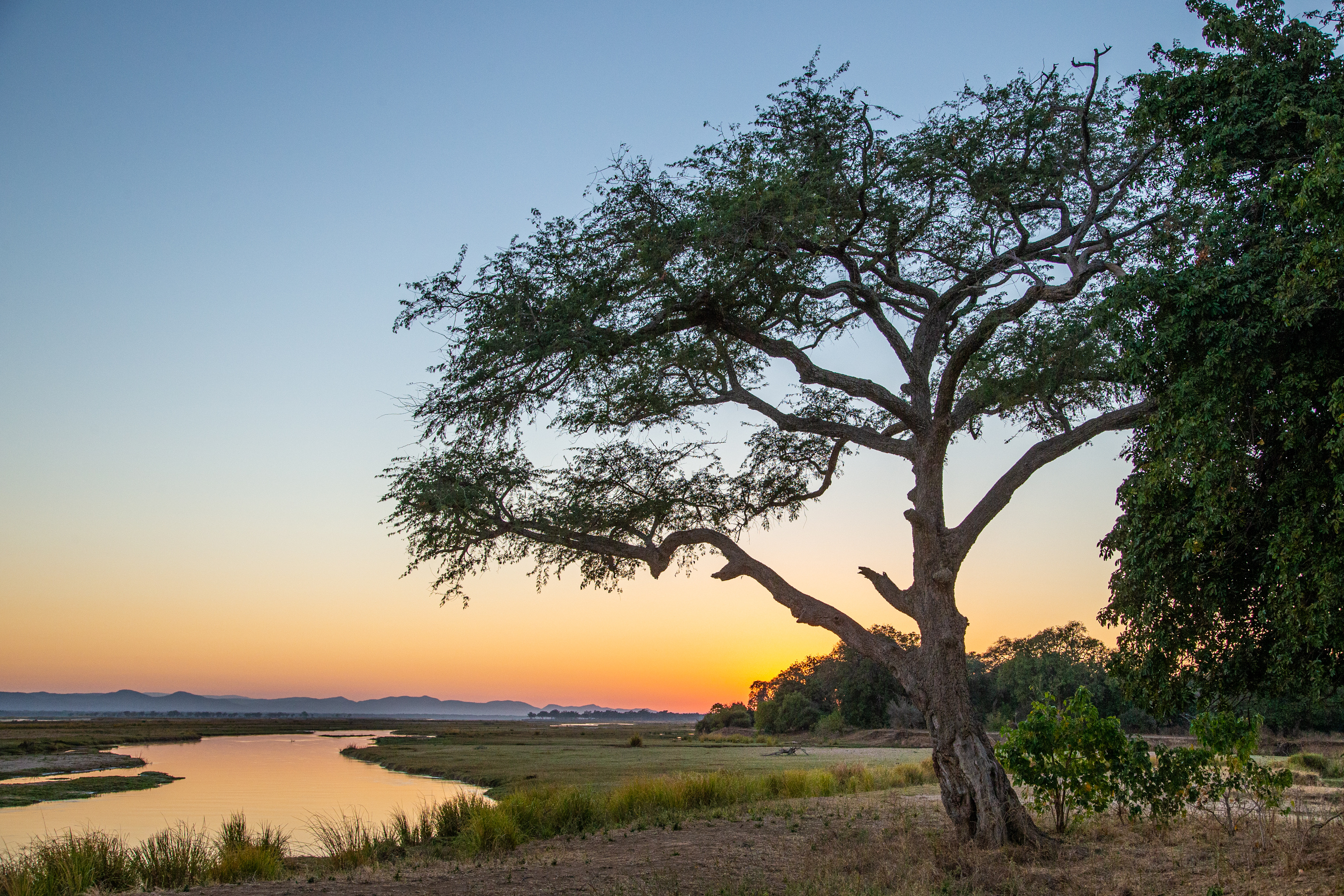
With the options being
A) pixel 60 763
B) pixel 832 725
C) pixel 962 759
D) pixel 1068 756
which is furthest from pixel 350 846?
pixel 832 725

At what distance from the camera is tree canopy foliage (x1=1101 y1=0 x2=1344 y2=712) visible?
724cm

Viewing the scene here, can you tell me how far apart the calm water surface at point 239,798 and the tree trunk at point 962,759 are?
11639mm

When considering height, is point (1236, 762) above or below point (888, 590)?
below

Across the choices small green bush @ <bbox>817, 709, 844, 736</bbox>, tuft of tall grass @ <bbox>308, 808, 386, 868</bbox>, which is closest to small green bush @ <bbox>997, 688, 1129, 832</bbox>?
tuft of tall grass @ <bbox>308, 808, 386, 868</bbox>

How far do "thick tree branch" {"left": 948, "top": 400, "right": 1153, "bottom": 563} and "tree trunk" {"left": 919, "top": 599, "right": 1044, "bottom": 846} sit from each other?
1076 millimetres

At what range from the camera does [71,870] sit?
33.3 feet

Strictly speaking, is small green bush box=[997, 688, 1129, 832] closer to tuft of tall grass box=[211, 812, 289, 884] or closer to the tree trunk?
the tree trunk

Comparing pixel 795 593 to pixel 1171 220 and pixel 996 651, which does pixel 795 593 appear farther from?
pixel 996 651

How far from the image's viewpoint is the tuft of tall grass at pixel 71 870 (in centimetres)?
951

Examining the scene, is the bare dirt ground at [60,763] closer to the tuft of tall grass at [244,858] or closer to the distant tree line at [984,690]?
the tuft of tall grass at [244,858]

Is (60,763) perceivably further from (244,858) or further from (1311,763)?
(1311,763)

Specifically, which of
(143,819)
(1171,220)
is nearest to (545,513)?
(1171,220)

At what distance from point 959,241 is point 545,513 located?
8.42 meters

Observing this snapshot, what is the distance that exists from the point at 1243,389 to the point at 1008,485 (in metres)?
5.08
